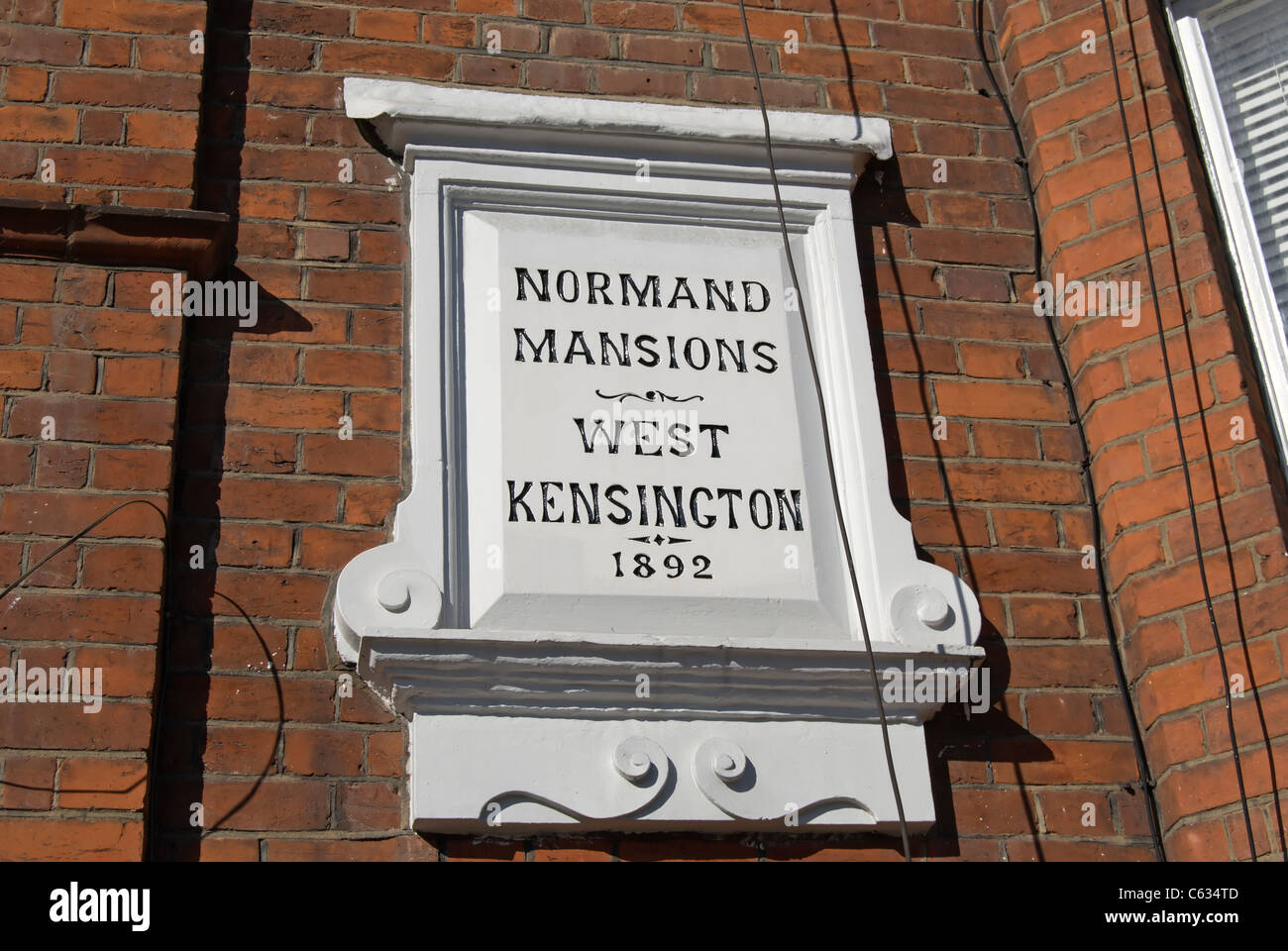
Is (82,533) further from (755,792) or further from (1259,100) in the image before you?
(1259,100)

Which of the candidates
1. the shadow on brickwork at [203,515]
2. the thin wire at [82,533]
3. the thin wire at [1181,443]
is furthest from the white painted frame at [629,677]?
the thin wire at [1181,443]

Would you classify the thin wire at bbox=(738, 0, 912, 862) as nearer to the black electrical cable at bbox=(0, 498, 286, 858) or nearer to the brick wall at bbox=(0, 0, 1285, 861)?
the brick wall at bbox=(0, 0, 1285, 861)

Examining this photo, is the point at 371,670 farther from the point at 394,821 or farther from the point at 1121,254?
the point at 1121,254

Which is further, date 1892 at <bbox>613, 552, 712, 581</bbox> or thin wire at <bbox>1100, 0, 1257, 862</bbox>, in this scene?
date 1892 at <bbox>613, 552, 712, 581</bbox>

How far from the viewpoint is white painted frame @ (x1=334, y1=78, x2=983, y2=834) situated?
3432mm

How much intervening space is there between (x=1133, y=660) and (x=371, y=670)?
162 centimetres

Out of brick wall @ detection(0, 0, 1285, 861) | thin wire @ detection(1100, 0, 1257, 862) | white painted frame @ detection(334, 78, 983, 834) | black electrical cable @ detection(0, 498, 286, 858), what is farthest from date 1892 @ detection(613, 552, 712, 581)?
thin wire @ detection(1100, 0, 1257, 862)

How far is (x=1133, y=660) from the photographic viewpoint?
384 cm

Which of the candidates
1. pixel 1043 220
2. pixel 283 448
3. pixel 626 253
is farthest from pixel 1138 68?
pixel 283 448

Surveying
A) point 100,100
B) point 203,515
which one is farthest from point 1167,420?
point 100,100

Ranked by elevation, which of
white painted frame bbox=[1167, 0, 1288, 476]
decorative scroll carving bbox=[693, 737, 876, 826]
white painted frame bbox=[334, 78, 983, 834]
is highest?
white painted frame bbox=[1167, 0, 1288, 476]

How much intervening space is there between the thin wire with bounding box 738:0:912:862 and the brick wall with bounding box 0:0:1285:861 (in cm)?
10

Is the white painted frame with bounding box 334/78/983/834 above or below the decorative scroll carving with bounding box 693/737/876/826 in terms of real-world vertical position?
above

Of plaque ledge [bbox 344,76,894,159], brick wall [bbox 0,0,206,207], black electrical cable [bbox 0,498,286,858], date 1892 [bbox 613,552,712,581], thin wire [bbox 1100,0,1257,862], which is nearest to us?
black electrical cable [bbox 0,498,286,858]
